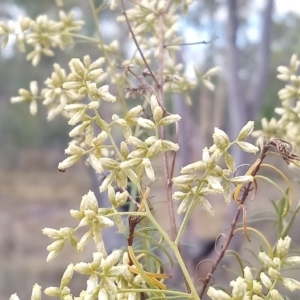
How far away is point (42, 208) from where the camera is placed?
4.84 meters

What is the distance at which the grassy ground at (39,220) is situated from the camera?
2.70 meters

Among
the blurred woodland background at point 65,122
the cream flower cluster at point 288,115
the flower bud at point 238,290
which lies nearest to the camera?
the flower bud at point 238,290

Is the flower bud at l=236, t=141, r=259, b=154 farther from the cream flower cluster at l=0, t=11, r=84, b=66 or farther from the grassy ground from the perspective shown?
the grassy ground

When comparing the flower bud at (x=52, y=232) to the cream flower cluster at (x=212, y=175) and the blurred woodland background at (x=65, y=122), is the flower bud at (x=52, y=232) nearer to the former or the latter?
the cream flower cluster at (x=212, y=175)

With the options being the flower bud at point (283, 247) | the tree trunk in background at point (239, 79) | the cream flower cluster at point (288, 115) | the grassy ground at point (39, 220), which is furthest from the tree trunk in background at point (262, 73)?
the flower bud at point (283, 247)

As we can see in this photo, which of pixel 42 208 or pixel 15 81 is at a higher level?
pixel 15 81

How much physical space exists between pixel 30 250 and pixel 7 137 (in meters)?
1.95

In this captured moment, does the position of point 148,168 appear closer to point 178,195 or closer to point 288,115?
point 178,195

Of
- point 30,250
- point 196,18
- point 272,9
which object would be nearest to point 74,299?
point 272,9

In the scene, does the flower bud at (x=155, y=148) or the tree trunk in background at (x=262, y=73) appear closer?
the flower bud at (x=155, y=148)

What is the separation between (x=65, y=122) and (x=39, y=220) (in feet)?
2.96

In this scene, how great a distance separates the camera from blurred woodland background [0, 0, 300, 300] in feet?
5.82

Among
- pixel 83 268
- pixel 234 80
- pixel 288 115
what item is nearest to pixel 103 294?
pixel 83 268

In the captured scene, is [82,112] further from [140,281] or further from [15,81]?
[15,81]
